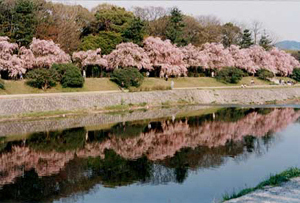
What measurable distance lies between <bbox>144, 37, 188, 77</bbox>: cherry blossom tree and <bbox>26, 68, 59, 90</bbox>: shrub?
52.6ft

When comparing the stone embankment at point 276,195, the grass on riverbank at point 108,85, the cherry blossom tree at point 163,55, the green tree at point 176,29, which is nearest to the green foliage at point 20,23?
the grass on riverbank at point 108,85

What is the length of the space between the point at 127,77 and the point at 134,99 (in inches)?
195

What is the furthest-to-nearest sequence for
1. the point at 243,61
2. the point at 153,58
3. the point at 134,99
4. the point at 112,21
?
the point at 243,61 < the point at 112,21 < the point at 153,58 < the point at 134,99

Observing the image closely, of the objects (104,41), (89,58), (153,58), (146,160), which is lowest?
(146,160)

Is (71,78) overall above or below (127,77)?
below

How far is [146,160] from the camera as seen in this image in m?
18.4

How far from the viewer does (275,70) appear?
6306cm

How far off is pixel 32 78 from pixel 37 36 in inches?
408

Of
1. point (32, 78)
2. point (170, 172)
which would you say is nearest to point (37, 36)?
point (32, 78)

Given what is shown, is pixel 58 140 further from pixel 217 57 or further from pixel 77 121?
pixel 217 57

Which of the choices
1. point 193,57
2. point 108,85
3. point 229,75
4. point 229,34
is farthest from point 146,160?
point 229,34

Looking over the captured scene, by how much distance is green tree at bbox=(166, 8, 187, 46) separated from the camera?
54.8 metres

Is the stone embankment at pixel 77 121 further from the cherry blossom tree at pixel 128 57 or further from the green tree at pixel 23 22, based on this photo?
the green tree at pixel 23 22

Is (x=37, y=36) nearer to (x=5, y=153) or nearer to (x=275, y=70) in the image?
(x=5, y=153)
